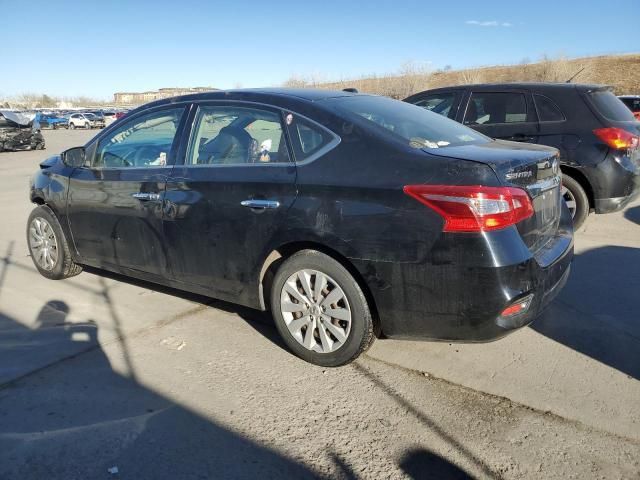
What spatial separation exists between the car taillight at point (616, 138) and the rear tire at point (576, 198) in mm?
536

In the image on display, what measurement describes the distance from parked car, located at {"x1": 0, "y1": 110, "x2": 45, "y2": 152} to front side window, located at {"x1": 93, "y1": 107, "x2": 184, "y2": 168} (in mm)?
20555

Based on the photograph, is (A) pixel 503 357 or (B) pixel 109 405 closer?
(B) pixel 109 405

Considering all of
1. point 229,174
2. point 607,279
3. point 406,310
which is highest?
point 229,174

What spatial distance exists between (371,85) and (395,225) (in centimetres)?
4803

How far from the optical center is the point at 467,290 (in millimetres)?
2842

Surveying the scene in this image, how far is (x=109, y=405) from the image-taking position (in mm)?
3043

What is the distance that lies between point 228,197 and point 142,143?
1.25m

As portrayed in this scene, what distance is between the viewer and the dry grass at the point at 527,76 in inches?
1592

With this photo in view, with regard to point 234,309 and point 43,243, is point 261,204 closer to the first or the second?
point 234,309

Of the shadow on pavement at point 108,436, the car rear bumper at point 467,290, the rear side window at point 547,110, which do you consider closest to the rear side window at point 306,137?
the car rear bumper at point 467,290

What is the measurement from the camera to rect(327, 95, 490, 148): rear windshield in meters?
3.36

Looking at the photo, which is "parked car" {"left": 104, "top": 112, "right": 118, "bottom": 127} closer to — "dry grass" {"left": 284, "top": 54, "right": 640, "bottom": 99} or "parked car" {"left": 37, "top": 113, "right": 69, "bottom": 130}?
"parked car" {"left": 37, "top": 113, "right": 69, "bottom": 130}

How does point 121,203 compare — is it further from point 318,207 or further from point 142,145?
point 318,207

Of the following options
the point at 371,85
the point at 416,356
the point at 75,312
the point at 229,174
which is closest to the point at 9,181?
the point at 75,312
